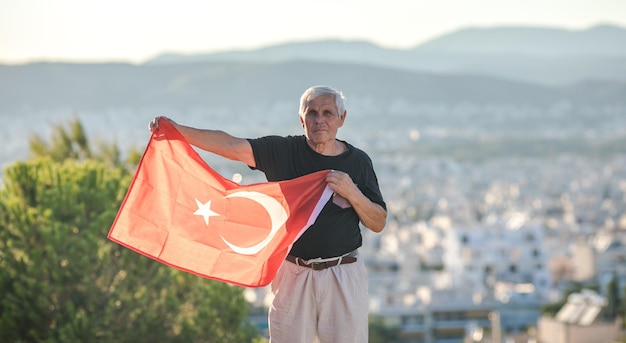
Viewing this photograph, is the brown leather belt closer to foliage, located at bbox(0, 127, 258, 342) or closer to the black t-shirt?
the black t-shirt

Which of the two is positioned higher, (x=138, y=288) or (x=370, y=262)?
(x=370, y=262)

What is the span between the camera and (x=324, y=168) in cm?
461

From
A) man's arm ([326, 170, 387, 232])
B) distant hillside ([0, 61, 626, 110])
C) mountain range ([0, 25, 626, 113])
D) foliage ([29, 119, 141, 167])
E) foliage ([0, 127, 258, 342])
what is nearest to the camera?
man's arm ([326, 170, 387, 232])

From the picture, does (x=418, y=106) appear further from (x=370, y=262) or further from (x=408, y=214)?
(x=370, y=262)

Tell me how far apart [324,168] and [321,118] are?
0.21 meters

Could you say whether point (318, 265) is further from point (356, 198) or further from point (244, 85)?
point (244, 85)

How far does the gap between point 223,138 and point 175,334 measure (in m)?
5.50

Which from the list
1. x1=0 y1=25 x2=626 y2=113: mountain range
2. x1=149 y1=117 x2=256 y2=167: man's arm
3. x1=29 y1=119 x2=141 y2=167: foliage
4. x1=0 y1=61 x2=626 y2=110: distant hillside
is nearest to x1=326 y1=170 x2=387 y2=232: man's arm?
x1=149 y1=117 x2=256 y2=167: man's arm

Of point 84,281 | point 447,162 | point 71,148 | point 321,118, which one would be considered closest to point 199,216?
point 321,118

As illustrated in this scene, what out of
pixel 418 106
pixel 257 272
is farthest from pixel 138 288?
pixel 418 106

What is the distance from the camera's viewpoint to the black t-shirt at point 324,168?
455cm

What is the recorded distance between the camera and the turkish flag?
4.75 metres

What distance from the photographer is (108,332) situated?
28.6ft

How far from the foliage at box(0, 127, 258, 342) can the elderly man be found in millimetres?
4045
